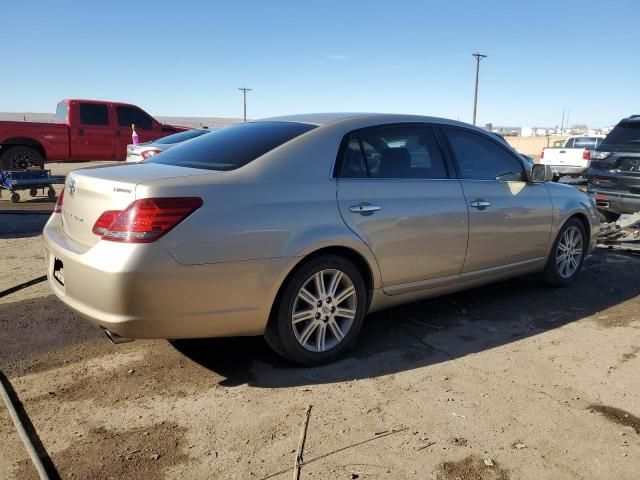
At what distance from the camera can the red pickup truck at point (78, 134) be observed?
12422 millimetres

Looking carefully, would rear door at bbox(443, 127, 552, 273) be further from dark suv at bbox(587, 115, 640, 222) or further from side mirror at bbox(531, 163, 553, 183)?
dark suv at bbox(587, 115, 640, 222)

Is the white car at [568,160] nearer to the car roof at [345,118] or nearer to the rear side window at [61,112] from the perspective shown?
the rear side window at [61,112]

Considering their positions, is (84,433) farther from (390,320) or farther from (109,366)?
(390,320)

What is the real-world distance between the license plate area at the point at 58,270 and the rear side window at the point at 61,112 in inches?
481

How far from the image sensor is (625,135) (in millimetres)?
7637

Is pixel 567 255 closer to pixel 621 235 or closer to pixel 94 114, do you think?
pixel 621 235

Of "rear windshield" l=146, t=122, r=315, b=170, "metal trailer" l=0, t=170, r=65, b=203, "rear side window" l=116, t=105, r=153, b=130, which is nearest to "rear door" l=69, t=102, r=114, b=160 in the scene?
"rear side window" l=116, t=105, r=153, b=130

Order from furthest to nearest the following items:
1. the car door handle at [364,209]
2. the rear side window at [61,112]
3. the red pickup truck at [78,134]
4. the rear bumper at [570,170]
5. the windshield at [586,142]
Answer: the windshield at [586,142]
the rear bumper at [570,170]
the rear side window at [61,112]
the red pickup truck at [78,134]
the car door handle at [364,209]

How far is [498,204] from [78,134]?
12.3 meters

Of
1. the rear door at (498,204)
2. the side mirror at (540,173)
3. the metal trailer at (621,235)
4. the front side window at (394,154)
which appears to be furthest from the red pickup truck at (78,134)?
the metal trailer at (621,235)

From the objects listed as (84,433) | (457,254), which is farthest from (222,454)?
(457,254)

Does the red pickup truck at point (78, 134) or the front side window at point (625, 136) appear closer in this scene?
the front side window at point (625, 136)

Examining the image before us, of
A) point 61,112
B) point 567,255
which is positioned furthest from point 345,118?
point 61,112

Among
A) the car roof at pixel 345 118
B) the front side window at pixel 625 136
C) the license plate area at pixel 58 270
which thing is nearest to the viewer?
the license plate area at pixel 58 270
